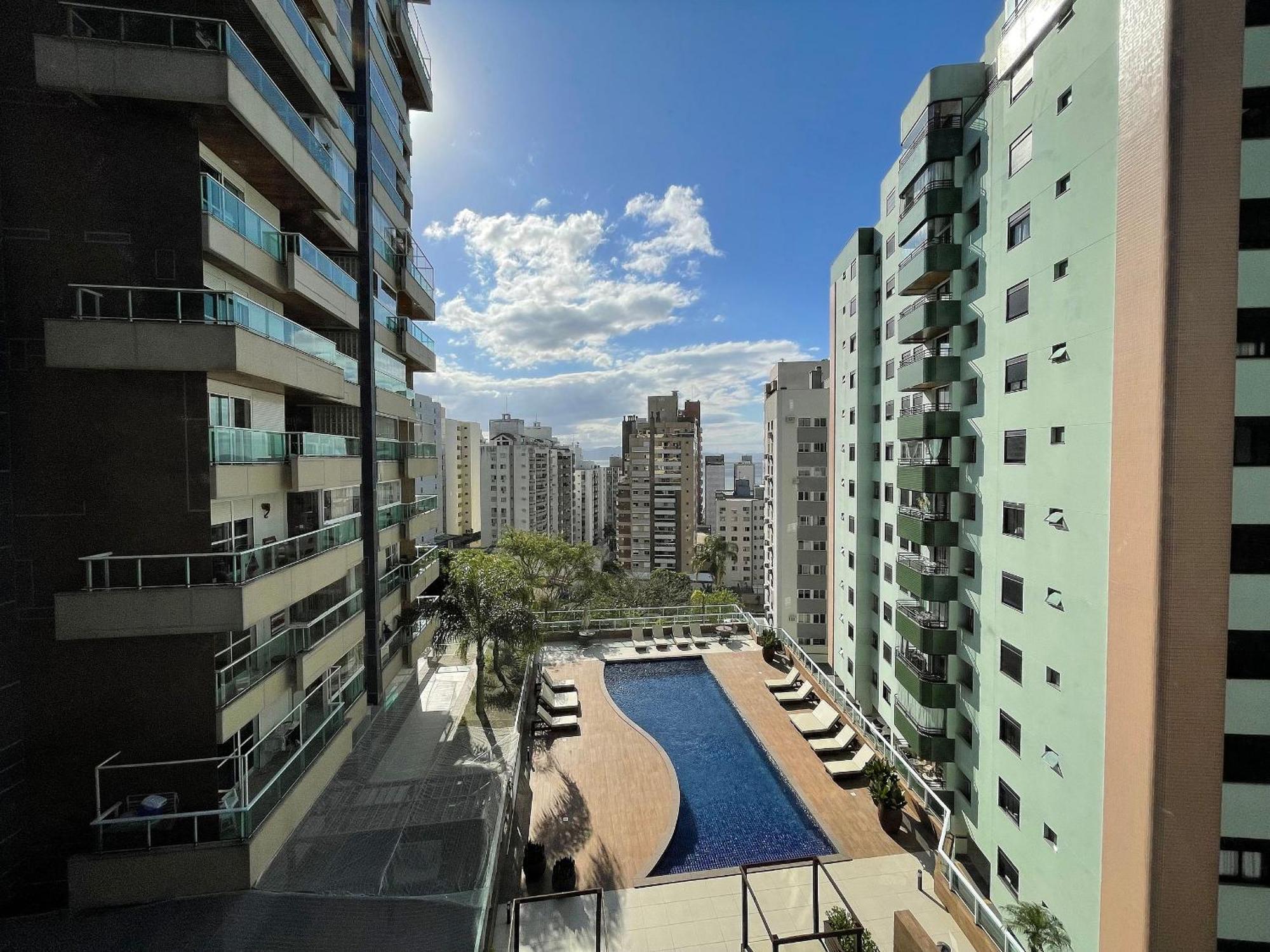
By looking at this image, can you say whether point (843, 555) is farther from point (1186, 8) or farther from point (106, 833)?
point (106, 833)

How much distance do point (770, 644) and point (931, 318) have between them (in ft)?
52.8

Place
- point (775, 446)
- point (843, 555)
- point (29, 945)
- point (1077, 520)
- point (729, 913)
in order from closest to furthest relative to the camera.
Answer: point (29, 945) → point (1077, 520) → point (729, 913) → point (843, 555) → point (775, 446)

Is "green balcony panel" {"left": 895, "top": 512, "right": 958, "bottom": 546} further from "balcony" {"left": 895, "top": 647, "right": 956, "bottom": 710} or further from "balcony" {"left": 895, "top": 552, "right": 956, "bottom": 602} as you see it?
"balcony" {"left": 895, "top": 647, "right": 956, "bottom": 710}

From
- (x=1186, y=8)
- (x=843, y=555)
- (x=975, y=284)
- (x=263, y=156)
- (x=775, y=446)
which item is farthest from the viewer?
(x=775, y=446)

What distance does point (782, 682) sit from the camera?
2136 centimetres

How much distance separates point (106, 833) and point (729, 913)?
33.9ft

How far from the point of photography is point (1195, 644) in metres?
7.54

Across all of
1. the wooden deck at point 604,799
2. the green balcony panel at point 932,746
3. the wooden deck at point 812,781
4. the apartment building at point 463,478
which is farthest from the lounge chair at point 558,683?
the apartment building at point 463,478

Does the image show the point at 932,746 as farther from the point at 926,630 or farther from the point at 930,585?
the point at 930,585

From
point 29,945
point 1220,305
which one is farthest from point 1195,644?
point 29,945

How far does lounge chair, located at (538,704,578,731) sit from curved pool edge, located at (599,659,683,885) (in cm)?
186

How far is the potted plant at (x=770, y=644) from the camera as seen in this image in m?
23.9

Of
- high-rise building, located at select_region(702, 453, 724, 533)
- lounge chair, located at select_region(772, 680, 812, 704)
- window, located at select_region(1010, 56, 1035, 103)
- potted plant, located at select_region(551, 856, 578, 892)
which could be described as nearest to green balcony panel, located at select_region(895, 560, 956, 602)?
lounge chair, located at select_region(772, 680, 812, 704)

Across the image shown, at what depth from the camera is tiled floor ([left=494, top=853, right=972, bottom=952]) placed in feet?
31.3
